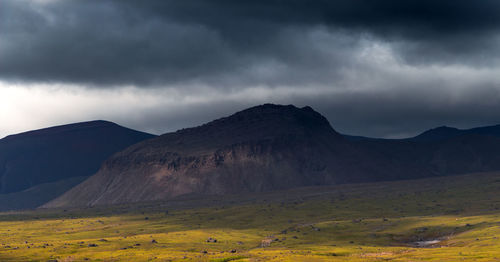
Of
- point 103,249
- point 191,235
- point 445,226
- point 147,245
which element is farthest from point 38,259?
point 445,226

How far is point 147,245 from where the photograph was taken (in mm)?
160125

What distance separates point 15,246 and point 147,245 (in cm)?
3396

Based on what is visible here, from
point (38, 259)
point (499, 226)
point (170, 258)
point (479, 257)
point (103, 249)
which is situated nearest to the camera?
point (479, 257)

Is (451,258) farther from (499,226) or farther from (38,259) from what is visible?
(38,259)

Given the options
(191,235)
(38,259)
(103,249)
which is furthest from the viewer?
(191,235)

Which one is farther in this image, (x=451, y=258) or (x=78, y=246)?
(x=78, y=246)

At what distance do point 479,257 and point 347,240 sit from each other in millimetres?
63287

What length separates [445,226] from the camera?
184875mm

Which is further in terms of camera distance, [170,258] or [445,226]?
[445,226]

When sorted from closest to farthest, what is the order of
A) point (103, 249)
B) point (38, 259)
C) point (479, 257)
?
point (479, 257) → point (38, 259) → point (103, 249)

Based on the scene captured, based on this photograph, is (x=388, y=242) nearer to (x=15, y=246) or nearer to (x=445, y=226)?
(x=445, y=226)

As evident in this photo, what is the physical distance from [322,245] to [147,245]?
134 ft

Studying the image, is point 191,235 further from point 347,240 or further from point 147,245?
point 347,240

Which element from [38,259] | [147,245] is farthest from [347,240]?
[38,259]
